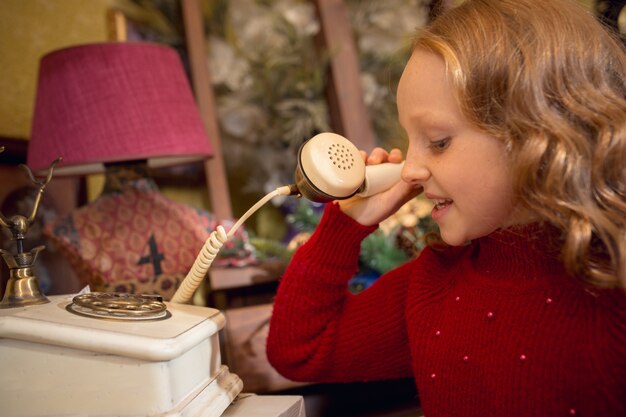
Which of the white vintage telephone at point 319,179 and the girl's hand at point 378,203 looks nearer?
the white vintage telephone at point 319,179

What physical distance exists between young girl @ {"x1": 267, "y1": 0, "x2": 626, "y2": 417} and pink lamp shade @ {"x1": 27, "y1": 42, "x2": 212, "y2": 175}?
54 centimetres

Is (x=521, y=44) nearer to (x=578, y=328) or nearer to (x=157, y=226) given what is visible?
(x=578, y=328)

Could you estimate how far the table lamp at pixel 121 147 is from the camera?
106cm

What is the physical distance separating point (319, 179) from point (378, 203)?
0.16 metres

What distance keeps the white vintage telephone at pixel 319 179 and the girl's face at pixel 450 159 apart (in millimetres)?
92

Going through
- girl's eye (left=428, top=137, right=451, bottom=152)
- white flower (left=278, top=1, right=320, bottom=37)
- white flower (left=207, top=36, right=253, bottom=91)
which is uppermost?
white flower (left=278, top=1, right=320, bottom=37)

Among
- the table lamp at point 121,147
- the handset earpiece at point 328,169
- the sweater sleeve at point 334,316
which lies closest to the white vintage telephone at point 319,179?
the handset earpiece at point 328,169

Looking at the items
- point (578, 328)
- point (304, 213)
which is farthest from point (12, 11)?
point (578, 328)

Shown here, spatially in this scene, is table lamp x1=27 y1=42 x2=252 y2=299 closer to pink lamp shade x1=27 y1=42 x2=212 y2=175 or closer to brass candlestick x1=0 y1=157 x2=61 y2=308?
pink lamp shade x1=27 y1=42 x2=212 y2=175

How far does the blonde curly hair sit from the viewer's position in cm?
64

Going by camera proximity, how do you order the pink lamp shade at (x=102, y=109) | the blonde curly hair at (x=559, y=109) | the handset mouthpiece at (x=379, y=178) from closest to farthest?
the blonde curly hair at (x=559, y=109)
the handset mouthpiece at (x=379, y=178)
the pink lamp shade at (x=102, y=109)

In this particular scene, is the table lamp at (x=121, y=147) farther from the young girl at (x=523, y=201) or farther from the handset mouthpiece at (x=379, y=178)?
the young girl at (x=523, y=201)

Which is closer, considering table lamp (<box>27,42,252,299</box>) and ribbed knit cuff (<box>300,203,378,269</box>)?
ribbed knit cuff (<box>300,203,378,269</box>)

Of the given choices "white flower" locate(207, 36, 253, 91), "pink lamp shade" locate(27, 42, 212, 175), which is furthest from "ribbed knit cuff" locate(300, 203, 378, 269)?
"white flower" locate(207, 36, 253, 91)
